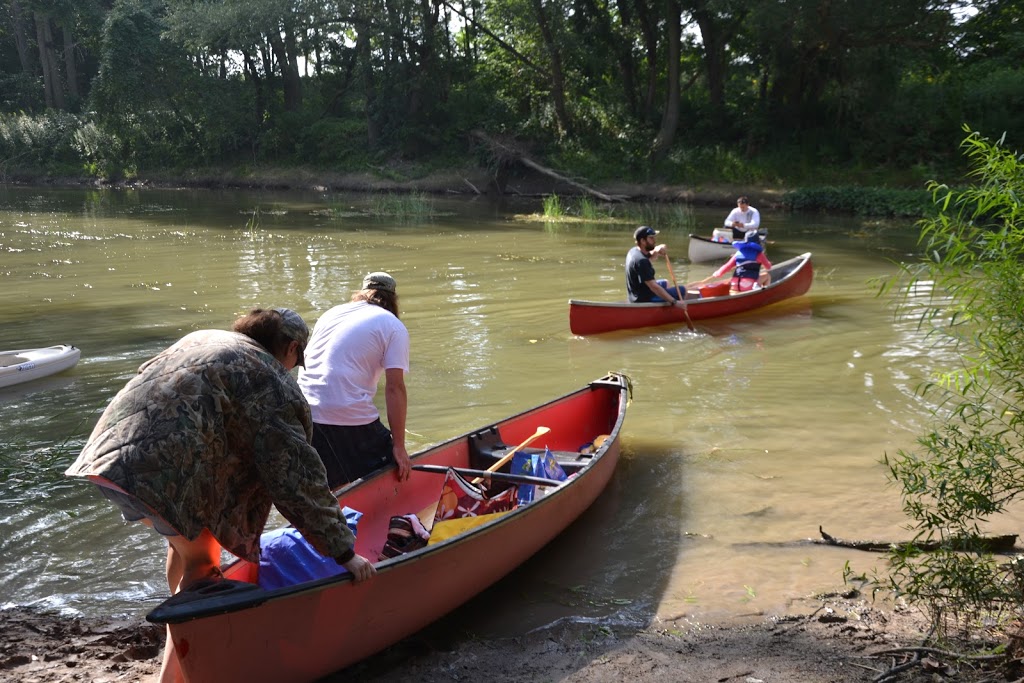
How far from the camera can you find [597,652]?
4.23 metres

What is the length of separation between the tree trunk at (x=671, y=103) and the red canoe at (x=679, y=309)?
18.6 meters

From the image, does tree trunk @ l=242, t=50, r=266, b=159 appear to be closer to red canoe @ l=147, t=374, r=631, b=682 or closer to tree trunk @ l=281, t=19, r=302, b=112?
tree trunk @ l=281, t=19, r=302, b=112

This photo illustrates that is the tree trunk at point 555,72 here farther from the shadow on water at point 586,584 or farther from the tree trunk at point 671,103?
the shadow on water at point 586,584

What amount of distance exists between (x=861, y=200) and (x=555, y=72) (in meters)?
12.9

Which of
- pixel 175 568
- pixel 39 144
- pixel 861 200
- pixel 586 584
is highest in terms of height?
pixel 39 144

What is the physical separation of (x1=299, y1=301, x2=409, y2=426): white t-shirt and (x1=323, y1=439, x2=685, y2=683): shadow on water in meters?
1.04

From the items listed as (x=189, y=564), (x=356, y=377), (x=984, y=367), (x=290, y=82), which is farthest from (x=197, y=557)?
(x=290, y=82)

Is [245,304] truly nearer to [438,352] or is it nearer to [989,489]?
[438,352]

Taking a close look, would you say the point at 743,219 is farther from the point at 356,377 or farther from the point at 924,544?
the point at 356,377

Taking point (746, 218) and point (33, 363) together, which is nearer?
point (33, 363)

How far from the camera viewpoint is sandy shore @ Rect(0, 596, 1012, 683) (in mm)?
3891

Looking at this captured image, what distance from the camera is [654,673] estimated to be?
13.0 ft

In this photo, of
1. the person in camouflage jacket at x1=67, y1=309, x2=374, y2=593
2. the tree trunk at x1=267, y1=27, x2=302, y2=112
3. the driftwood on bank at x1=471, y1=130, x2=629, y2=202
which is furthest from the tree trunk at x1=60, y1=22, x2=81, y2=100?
the person in camouflage jacket at x1=67, y1=309, x2=374, y2=593

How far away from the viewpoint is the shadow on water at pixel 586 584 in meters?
4.47
